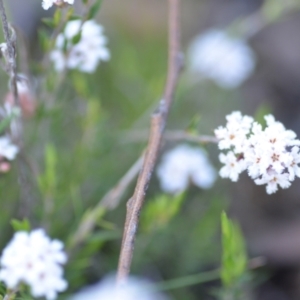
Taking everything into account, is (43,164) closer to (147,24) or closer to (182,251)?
(182,251)

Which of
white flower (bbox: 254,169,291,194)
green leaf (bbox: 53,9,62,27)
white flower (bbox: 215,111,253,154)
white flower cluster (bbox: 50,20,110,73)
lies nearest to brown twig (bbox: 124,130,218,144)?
white flower (bbox: 215,111,253,154)

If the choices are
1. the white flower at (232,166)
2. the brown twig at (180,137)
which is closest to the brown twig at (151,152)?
the brown twig at (180,137)

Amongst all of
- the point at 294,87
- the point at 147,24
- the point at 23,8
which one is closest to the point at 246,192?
the point at 294,87

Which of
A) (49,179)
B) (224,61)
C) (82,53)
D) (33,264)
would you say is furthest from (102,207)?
(224,61)

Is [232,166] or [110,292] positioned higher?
[232,166]

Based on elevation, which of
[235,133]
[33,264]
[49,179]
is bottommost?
[33,264]

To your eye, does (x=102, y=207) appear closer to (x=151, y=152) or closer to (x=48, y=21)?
(x=151, y=152)

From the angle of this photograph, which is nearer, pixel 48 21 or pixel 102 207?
pixel 48 21
